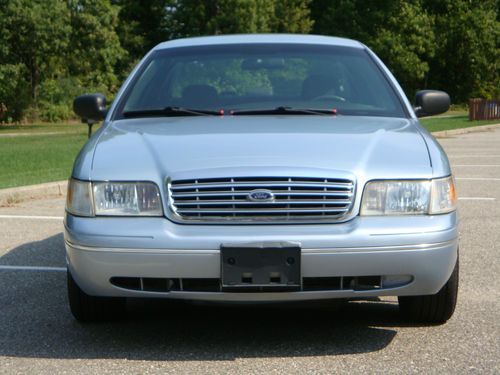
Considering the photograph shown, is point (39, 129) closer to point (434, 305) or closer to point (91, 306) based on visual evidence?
point (91, 306)

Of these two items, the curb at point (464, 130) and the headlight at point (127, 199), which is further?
the curb at point (464, 130)

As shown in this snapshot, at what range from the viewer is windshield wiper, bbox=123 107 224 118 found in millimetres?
5789

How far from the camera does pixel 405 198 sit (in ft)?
15.4

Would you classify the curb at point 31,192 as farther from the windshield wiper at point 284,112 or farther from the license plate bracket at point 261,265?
the license plate bracket at point 261,265

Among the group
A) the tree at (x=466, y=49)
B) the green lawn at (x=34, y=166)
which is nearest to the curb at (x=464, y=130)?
the green lawn at (x=34, y=166)

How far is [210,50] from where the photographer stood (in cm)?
644

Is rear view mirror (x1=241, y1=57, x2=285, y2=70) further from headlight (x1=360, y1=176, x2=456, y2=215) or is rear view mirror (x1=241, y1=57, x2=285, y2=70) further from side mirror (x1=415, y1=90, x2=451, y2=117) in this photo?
headlight (x1=360, y1=176, x2=456, y2=215)

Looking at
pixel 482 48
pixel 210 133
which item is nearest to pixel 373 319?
pixel 210 133

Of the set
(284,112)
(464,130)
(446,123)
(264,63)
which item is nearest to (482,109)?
(446,123)

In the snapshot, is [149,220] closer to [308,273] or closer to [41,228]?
[308,273]

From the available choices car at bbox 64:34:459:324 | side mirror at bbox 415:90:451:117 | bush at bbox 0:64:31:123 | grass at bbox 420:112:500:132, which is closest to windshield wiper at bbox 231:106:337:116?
car at bbox 64:34:459:324

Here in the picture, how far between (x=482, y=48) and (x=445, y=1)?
5.01 m

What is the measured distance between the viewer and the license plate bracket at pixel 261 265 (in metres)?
4.44

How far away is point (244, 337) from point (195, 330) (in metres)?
0.30
